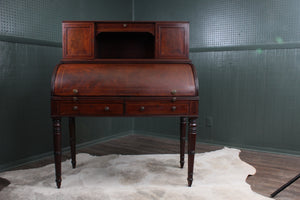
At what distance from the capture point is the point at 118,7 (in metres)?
4.34

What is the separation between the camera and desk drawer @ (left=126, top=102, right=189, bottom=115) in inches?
91.4

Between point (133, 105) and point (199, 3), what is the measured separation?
2439 millimetres

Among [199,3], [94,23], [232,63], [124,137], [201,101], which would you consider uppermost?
[199,3]

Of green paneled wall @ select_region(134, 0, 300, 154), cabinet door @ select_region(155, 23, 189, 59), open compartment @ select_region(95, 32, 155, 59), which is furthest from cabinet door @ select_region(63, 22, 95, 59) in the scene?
green paneled wall @ select_region(134, 0, 300, 154)

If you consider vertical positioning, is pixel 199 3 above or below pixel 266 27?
above

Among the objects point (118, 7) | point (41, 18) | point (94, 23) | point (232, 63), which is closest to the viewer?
point (94, 23)

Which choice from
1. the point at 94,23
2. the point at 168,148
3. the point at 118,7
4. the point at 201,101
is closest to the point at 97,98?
the point at 94,23

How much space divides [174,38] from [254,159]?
1.82 metres

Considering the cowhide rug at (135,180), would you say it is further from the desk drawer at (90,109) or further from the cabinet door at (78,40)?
the cabinet door at (78,40)

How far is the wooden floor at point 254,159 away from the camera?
2451mm

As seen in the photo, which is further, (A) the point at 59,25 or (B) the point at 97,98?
(A) the point at 59,25

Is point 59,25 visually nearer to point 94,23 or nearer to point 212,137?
point 94,23

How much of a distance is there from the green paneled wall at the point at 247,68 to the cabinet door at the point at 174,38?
1556mm

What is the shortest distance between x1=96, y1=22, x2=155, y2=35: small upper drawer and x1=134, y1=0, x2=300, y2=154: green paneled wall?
170 centimetres
